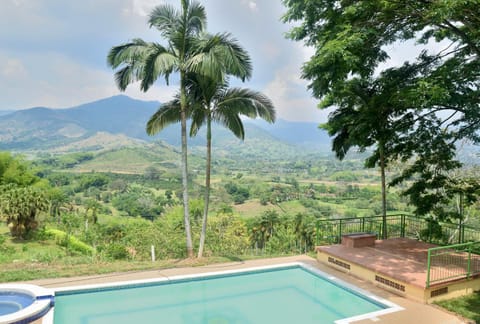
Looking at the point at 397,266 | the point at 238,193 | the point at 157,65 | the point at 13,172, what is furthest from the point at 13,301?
the point at 238,193

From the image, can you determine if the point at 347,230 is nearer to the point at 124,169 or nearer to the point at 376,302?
the point at 376,302

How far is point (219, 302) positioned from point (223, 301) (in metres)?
0.10

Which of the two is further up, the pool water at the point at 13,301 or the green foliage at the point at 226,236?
the pool water at the point at 13,301

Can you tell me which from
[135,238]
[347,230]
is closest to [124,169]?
[135,238]

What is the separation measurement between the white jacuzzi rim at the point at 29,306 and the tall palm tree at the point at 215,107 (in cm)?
447

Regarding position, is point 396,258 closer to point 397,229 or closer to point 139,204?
point 397,229

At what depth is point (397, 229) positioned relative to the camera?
1198 centimetres

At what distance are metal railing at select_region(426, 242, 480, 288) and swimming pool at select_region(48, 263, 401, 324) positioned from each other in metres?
1.32

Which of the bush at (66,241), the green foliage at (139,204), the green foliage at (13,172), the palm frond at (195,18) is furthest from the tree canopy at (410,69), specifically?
the green foliage at (139,204)

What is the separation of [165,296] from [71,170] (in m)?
109

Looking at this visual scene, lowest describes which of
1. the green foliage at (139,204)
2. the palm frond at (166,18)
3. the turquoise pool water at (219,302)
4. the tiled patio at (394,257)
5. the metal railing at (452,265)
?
the green foliage at (139,204)

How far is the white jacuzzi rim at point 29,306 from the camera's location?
5.52m

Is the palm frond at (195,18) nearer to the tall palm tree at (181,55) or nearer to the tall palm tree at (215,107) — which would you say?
the tall palm tree at (181,55)

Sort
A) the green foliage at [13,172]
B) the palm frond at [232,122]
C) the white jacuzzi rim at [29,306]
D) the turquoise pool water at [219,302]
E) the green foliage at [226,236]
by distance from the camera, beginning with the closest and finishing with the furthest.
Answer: the white jacuzzi rim at [29,306], the turquoise pool water at [219,302], the palm frond at [232,122], the green foliage at [226,236], the green foliage at [13,172]
